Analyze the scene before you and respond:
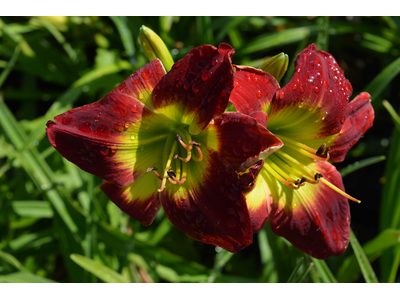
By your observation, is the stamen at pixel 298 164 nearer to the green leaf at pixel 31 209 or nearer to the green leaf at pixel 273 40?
the green leaf at pixel 273 40

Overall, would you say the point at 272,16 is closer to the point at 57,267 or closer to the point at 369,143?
the point at 369,143

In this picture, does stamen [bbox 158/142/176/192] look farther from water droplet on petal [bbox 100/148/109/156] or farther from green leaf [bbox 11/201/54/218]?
green leaf [bbox 11/201/54/218]

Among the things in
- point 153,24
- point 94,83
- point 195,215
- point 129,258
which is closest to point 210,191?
point 195,215

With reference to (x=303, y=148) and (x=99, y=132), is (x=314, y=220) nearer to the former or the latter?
(x=303, y=148)

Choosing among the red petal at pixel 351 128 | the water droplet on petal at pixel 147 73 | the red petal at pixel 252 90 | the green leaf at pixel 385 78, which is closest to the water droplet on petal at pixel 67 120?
the water droplet on petal at pixel 147 73

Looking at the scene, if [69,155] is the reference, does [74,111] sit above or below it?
above
